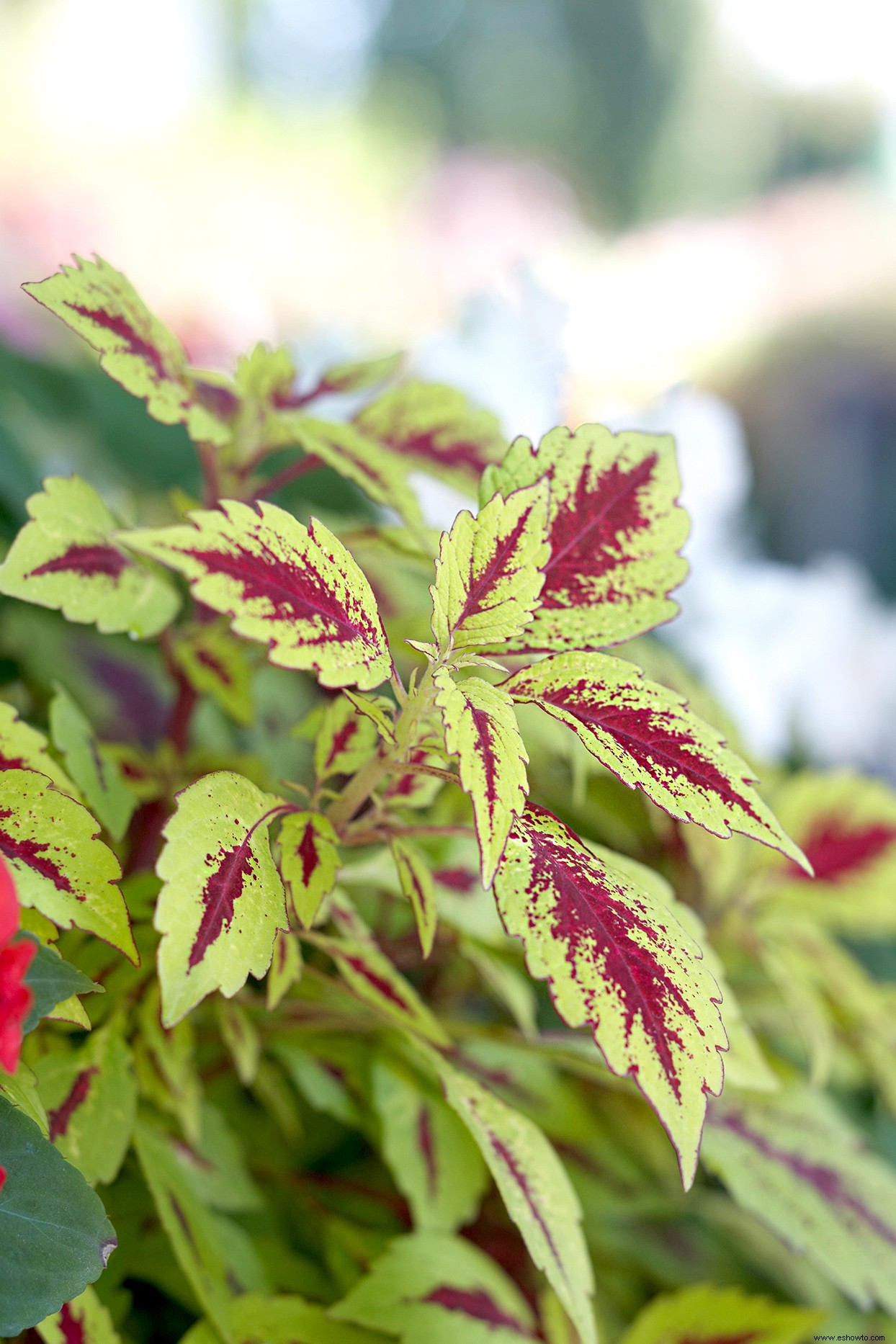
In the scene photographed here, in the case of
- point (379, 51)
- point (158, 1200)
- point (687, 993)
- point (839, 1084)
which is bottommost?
point (839, 1084)

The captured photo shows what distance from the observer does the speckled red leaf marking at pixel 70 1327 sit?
230 mm

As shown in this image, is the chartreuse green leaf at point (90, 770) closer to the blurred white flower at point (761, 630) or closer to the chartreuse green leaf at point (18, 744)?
the chartreuse green leaf at point (18, 744)

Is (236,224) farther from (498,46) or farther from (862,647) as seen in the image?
(498,46)

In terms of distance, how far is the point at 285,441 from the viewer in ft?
1.12

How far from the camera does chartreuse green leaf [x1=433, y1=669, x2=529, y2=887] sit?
0.62ft

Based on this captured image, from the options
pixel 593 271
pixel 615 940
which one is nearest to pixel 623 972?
pixel 615 940

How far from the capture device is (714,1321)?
352mm

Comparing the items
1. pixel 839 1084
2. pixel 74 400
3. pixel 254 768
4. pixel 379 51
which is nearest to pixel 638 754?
pixel 254 768

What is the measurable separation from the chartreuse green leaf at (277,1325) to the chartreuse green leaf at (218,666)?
152 millimetres

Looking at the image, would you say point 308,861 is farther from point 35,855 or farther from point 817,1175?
point 817,1175

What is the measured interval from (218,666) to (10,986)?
165 mm

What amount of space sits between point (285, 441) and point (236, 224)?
171 cm

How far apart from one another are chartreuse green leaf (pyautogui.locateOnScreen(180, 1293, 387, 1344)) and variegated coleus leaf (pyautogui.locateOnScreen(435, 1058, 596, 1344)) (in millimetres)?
67

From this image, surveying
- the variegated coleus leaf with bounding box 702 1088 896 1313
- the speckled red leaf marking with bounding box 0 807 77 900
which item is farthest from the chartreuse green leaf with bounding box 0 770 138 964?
the variegated coleus leaf with bounding box 702 1088 896 1313
